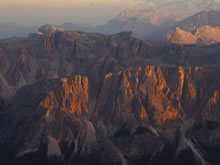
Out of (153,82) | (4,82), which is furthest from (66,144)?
(4,82)

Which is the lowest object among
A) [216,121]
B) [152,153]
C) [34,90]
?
[152,153]

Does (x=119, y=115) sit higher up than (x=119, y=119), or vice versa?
(x=119, y=115)

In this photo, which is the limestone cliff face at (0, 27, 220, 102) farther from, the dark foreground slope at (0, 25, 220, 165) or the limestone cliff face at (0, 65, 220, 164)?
the limestone cliff face at (0, 65, 220, 164)

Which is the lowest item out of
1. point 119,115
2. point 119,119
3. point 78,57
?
point 119,119

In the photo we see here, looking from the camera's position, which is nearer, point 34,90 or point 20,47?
point 34,90

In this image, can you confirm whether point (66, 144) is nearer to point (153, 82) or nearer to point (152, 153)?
point (152, 153)

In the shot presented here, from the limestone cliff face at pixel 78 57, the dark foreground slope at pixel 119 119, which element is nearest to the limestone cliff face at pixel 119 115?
the dark foreground slope at pixel 119 119

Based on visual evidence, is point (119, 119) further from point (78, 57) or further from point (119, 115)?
point (78, 57)

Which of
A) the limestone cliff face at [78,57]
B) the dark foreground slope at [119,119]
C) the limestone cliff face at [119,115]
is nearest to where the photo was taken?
the dark foreground slope at [119,119]

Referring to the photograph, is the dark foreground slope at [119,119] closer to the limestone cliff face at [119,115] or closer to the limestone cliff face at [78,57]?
the limestone cliff face at [119,115]

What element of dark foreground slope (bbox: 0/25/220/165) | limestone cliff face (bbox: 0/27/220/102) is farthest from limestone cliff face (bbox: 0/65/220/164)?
limestone cliff face (bbox: 0/27/220/102)

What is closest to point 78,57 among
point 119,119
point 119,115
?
point 119,115
